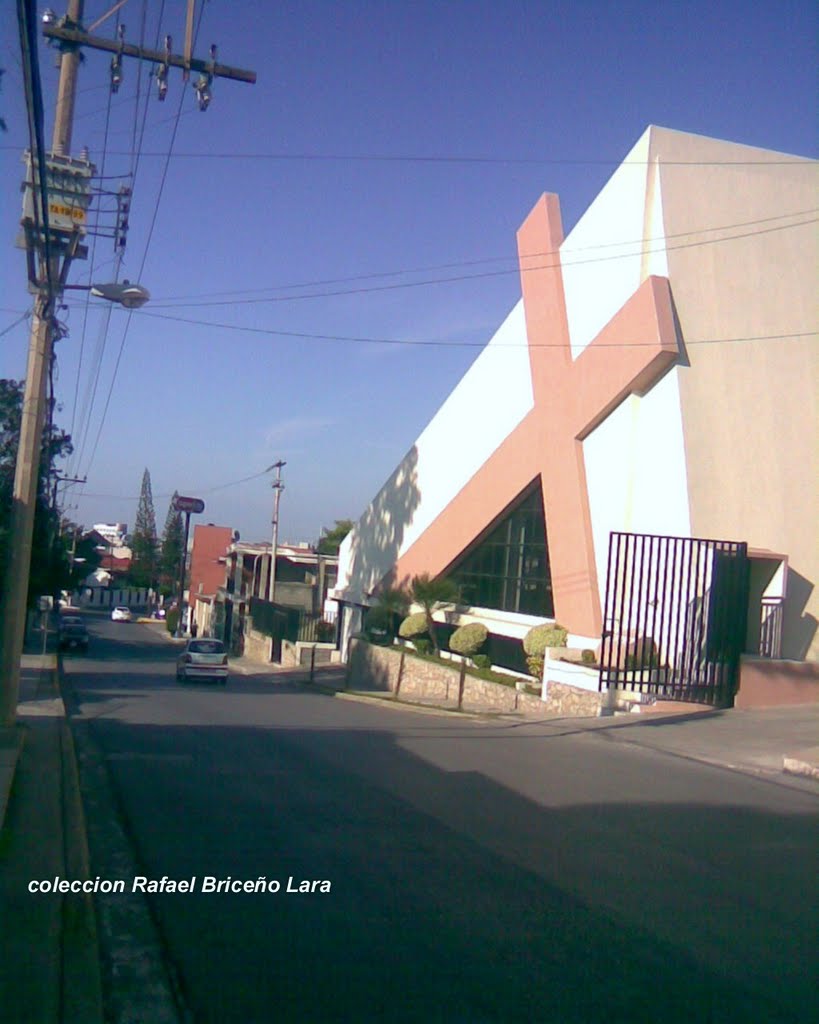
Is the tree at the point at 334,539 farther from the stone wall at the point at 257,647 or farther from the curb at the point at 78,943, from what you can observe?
the curb at the point at 78,943

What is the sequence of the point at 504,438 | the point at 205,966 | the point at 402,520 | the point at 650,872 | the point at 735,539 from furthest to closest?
the point at 402,520 → the point at 504,438 → the point at 735,539 → the point at 650,872 → the point at 205,966

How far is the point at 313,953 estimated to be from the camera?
18.5ft

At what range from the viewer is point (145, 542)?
382 feet

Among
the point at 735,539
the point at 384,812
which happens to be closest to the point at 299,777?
the point at 384,812

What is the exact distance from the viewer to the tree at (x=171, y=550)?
111 m

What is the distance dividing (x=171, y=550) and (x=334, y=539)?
35332 mm

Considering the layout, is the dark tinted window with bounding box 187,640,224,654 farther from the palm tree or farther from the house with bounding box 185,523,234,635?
the house with bounding box 185,523,234,635

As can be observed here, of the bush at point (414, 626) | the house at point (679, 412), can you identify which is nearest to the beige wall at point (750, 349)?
the house at point (679, 412)

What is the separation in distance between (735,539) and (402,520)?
57.4 feet

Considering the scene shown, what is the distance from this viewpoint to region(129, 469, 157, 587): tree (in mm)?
116750

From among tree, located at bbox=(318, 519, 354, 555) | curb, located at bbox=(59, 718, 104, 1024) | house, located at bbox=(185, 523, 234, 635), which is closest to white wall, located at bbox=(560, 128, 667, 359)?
curb, located at bbox=(59, 718, 104, 1024)

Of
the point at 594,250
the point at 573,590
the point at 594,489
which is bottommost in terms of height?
the point at 573,590

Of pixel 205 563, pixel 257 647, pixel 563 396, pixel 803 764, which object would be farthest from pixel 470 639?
pixel 205 563

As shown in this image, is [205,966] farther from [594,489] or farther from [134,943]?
[594,489]
